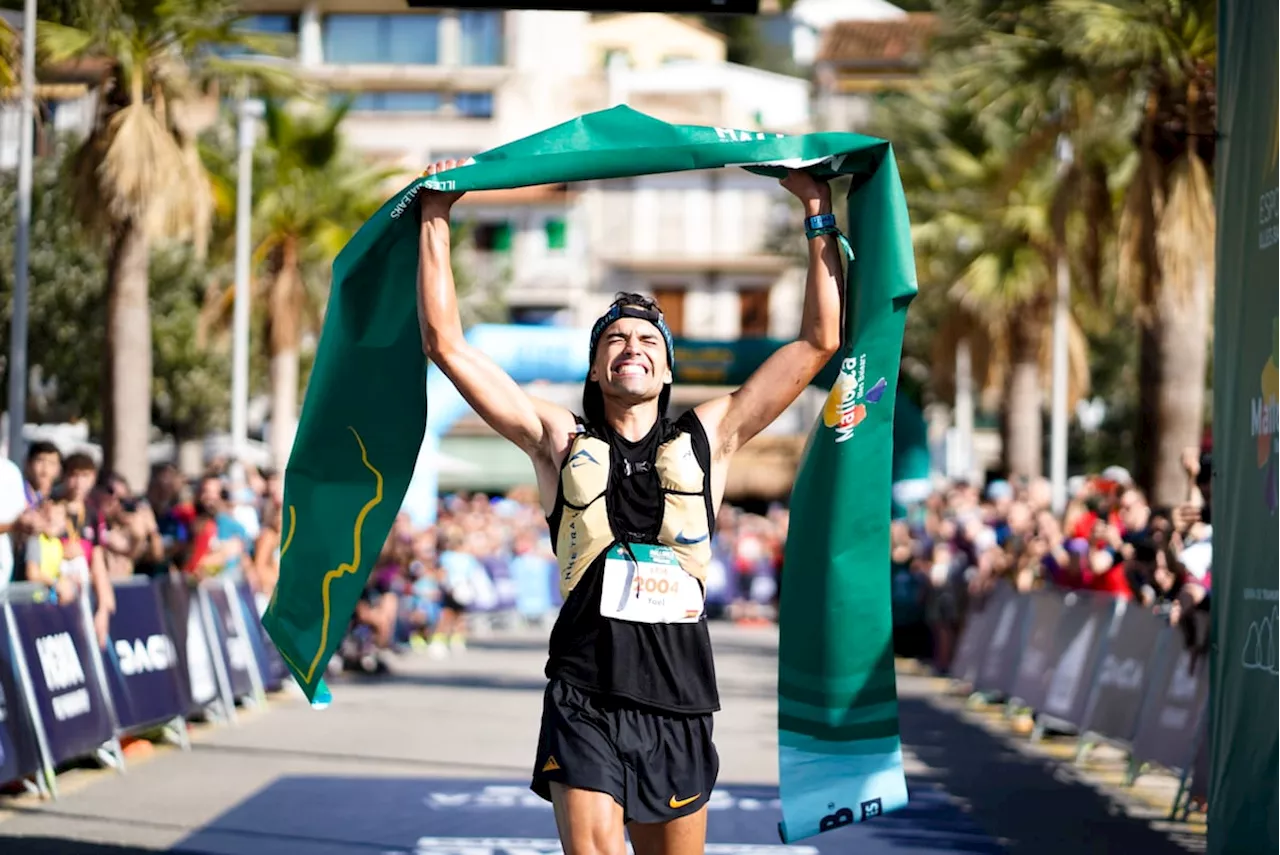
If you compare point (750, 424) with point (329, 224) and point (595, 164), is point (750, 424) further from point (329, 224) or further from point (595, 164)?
point (329, 224)

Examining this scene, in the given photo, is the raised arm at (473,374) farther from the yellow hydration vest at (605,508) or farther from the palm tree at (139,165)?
the palm tree at (139,165)

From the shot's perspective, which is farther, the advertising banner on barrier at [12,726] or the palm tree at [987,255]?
the palm tree at [987,255]

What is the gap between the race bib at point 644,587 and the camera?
5.62 metres

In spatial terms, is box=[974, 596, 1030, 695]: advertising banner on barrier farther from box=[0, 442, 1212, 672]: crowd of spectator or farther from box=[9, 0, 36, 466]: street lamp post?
box=[9, 0, 36, 466]: street lamp post

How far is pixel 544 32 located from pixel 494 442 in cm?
1489

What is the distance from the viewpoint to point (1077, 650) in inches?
583

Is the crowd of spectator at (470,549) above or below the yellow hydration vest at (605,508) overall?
below

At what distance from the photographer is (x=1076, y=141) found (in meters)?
21.4

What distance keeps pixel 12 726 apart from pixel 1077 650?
7.56 m

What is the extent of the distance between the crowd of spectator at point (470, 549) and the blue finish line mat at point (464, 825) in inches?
63.1

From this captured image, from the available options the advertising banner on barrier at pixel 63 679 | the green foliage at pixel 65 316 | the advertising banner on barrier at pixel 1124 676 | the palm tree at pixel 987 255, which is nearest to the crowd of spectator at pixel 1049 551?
the advertising banner on barrier at pixel 1124 676

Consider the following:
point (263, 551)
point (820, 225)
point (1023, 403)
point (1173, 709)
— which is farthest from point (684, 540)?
point (1023, 403)

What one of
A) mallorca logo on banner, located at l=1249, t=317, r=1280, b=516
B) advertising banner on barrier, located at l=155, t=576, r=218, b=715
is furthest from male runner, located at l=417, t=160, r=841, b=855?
advertising banner on barrier, located at l=155, t=576, r=218, b=715

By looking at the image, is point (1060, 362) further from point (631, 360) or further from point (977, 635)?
point (631, 360)
